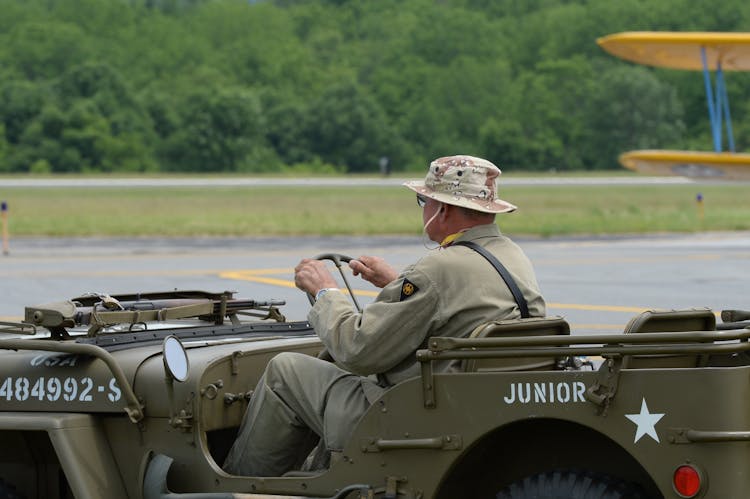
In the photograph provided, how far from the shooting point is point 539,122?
98000 millimetres

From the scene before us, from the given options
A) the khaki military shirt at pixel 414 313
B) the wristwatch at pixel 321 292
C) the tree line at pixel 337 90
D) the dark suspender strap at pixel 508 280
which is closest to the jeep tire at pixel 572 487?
the khaki military shirt at pixel 414 313

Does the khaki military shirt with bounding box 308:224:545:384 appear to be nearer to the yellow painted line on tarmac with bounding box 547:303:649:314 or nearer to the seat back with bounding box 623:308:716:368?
the seat back with bounding box 623:308:716:368

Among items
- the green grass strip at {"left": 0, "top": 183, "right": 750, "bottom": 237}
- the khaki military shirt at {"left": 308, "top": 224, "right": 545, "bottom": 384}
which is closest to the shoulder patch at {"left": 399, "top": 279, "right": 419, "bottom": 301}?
the khaki military shirt at {"left": 308, "top": 224, "right": 545, "bottom": 384}

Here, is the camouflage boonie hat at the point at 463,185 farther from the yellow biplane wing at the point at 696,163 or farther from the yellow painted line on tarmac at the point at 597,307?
the yellow biplane wing at the point at 696,163

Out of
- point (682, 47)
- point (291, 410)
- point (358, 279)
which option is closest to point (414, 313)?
point (291, 410)

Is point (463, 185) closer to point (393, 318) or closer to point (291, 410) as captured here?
point (393, 318)

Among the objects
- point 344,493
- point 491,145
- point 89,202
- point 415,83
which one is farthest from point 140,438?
point 415,83

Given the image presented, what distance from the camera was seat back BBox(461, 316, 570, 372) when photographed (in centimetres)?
398

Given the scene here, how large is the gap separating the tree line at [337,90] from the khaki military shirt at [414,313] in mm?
76751

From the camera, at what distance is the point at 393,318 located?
4.14 meters

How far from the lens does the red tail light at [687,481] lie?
3.65 meters

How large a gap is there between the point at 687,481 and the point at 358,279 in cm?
1431

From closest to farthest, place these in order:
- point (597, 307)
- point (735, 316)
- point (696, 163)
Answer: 1. point (735, 316)
2. point (597, 307)
3. point (696, 163)

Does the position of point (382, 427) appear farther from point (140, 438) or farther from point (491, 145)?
point (491, 145)
